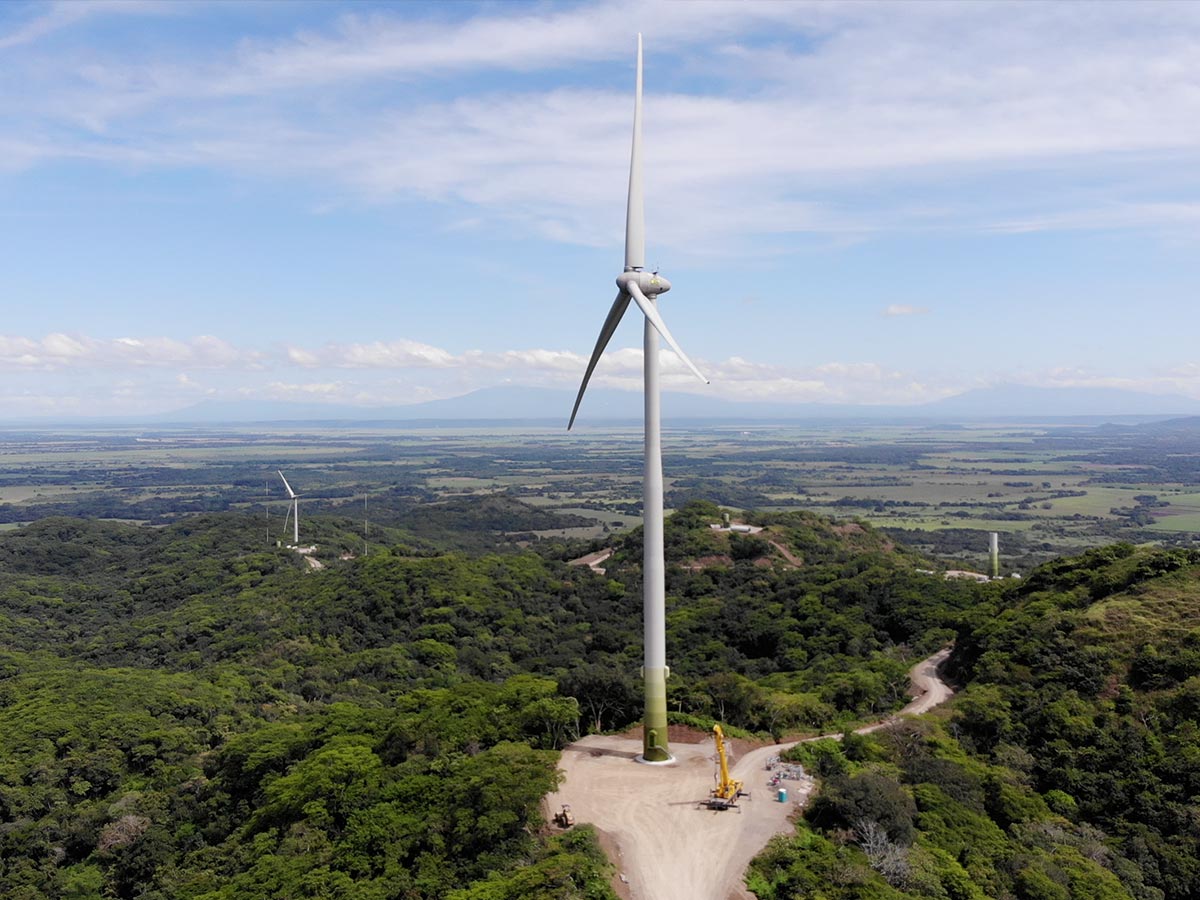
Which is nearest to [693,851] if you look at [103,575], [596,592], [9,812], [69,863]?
[69,863]

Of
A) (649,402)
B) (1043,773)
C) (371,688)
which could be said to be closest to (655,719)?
(649,402)

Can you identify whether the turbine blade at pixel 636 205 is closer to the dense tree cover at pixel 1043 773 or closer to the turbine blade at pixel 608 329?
the turbine blade at pixel 608 329

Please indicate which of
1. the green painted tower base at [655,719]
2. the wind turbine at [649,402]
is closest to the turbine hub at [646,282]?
the wind turbine at [649,402]

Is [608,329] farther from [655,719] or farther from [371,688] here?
[371,688]

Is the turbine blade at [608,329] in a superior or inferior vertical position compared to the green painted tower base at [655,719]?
superior

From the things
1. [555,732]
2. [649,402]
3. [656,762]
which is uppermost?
[649,402]

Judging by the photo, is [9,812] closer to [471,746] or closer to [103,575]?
[471,746]

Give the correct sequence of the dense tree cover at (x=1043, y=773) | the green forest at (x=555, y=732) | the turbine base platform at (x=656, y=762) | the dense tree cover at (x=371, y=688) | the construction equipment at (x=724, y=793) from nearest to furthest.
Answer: the dense tree cover at (x=1043, y=773) → the green forest at (x=555, y=732) → the construction equipment at (x=724, y=793) → the dense tree cover at (x=371, y=688) → the turbine base platform at (x=656, y=762)
